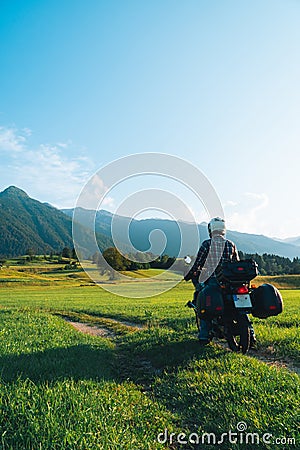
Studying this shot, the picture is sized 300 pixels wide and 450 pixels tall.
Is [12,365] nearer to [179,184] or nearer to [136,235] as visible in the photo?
[179,184]

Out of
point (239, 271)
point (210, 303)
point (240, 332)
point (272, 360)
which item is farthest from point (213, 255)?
point (272, 360)

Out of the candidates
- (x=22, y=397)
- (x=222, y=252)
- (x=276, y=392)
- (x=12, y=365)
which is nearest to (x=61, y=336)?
(x=12, y=365)

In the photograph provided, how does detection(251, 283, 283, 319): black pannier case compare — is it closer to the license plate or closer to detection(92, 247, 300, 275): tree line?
the license plate

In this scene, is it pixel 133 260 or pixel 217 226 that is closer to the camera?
pixel 217 226

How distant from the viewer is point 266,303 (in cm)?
816

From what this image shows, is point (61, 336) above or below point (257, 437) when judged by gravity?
below

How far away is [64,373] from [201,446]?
117 inches

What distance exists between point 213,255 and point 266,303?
197 cm

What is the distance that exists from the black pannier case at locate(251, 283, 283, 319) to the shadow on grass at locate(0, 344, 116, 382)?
11.5 ft

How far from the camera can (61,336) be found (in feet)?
36.4

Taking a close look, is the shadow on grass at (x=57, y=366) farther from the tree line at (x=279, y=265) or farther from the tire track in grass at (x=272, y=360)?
the tree line at (x=279, y=265)

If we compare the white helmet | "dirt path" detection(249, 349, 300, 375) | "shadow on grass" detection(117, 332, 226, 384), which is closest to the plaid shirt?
the white helmet

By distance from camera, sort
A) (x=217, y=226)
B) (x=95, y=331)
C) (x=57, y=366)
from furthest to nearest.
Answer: (x=95, y=331) < (x=217, y=226) < (x=57, y=366)

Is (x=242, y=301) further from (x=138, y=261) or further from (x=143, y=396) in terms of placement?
(x=138, y=261)
